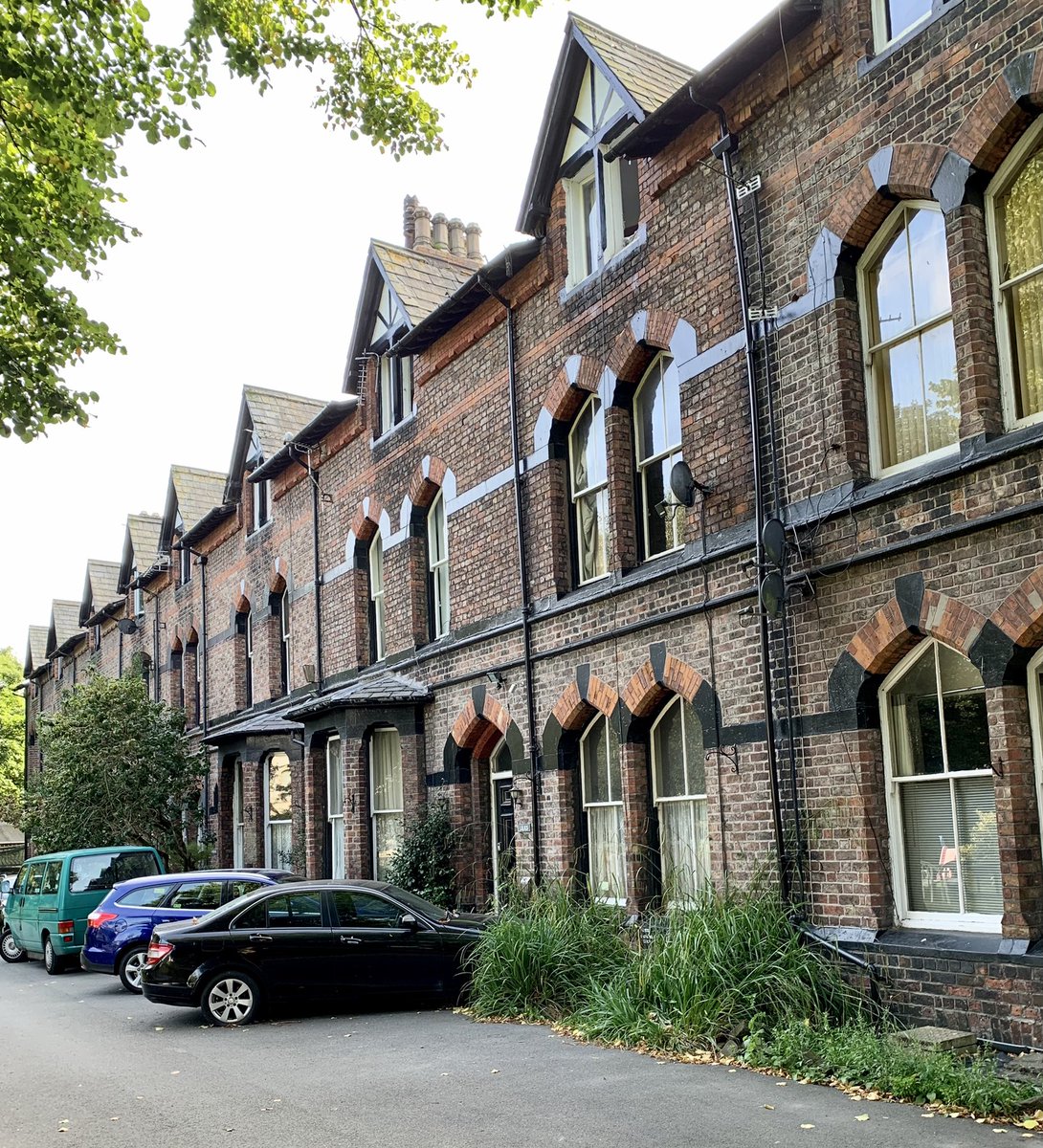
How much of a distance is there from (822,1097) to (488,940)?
496cm

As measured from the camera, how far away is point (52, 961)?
2064 centimetres

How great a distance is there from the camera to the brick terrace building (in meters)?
10.0

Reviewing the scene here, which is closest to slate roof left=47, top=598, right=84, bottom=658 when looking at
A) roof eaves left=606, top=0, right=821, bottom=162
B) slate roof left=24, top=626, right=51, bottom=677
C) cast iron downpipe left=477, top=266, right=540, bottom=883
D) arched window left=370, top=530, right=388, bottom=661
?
slate roof left=24, top=626, right=51, bottom=677

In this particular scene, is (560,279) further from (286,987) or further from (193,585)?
(193,585)

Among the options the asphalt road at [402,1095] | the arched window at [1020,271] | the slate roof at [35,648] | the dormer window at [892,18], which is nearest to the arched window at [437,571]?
the asphalt road at [402,1095]

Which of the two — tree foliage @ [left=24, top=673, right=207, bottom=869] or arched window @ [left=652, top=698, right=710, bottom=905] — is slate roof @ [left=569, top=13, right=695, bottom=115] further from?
tree foliage @ [left=24, top=673, right=207, bottom=869]

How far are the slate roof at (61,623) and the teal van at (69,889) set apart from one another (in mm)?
28092

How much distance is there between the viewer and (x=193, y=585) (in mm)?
31469

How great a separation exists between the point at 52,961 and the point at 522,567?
10.7 metres

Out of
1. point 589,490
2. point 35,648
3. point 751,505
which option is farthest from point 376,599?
point 35,648

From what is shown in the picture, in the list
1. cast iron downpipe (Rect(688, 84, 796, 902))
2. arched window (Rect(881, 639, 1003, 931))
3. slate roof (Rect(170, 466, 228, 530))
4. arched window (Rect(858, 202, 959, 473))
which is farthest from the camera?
slate roof (Rect(170, 466, 228, 530))

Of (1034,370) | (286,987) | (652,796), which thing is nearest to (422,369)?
(652,796)

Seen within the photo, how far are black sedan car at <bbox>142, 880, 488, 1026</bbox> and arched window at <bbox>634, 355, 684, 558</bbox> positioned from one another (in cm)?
471

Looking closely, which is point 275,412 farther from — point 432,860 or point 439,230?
point 432,860
